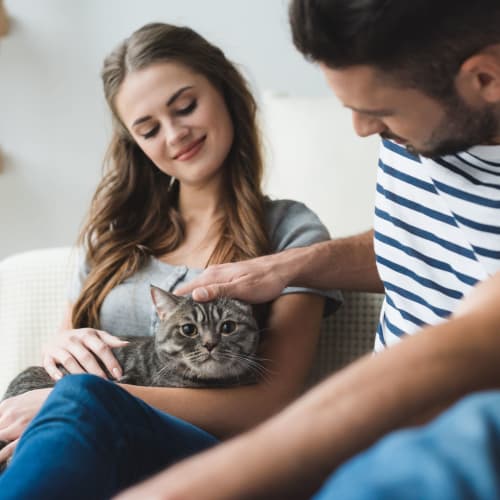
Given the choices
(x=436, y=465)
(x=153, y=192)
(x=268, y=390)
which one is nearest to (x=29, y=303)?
(x=153, y=192)

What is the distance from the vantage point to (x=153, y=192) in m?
1.77

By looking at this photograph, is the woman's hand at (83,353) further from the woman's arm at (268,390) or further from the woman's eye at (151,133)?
the woman's eye at (151,133)

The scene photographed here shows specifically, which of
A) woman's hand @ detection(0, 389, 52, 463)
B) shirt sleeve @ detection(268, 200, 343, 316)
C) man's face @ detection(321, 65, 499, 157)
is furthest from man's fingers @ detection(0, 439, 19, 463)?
man's face @ detection(321, 65, 499, 157)

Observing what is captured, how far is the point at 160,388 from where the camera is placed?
1.39 m

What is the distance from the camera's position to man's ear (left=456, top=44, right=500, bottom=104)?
949mm

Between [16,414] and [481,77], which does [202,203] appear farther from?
[481,77]

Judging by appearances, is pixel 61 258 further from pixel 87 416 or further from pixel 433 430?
pixel 433 430

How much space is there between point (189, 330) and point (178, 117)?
1.46 ft

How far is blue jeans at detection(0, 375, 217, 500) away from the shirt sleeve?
47 centimetres

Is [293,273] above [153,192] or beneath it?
beneath

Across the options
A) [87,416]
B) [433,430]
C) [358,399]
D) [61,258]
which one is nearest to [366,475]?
[433,430]

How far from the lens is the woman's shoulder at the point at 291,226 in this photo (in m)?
1.56

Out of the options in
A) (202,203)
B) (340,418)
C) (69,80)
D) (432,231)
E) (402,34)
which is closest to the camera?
(340,418)

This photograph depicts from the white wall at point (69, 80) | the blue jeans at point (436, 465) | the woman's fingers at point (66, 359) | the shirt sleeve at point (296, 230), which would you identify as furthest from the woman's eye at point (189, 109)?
the blue jeans at point (436, 465)
